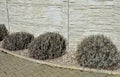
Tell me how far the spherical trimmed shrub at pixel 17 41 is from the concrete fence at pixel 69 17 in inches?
17.3

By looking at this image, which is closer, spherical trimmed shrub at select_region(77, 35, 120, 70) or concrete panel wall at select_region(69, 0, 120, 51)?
spherical trimmed shrub at select_region(77, 35, 120, 70)

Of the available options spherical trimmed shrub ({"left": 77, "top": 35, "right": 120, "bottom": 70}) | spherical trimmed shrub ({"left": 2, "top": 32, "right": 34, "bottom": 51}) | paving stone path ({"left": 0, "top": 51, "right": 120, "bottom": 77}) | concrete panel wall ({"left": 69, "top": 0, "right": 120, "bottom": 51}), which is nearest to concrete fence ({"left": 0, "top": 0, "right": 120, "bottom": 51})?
concrete panel wall ({"left": 69, "top": 0, "right": 120, "bottom": 51})

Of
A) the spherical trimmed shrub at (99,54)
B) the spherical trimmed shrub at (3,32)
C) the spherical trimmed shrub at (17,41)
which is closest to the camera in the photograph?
the spherical trimmed shrub at (99,54)

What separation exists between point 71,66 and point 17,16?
12.5 feet

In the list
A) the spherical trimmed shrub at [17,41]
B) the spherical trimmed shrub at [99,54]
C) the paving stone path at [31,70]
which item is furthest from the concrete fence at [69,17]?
the paving stone path at [31,70]

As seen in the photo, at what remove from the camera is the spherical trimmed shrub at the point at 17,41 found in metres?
9.82

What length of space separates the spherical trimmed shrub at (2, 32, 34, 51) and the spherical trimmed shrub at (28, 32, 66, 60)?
952mm

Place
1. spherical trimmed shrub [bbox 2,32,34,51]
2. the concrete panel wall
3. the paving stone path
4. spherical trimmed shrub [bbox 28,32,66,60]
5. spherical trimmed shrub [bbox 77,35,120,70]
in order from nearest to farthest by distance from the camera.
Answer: the paving stone path < spherical trimmed shrub [bbox 77,35,120,70] < the concrete panel wall < spherical trimmed shrub [bbox 28,32,66,60] < spherical trimmed shrub [bbox 2,32,34,51]

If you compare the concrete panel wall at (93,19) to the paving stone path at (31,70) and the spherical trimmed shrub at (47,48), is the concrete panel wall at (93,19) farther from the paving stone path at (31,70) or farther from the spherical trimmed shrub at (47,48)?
the paving stone path at (31,70)

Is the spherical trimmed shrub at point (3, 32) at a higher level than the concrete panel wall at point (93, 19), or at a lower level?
lower

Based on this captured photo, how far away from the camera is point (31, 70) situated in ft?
26.0

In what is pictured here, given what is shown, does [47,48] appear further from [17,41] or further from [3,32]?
[3,32]

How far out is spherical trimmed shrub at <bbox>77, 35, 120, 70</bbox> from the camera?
7.72 metres

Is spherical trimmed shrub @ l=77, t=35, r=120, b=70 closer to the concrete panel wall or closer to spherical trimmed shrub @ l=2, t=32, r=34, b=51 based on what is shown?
the concrete panel wall
